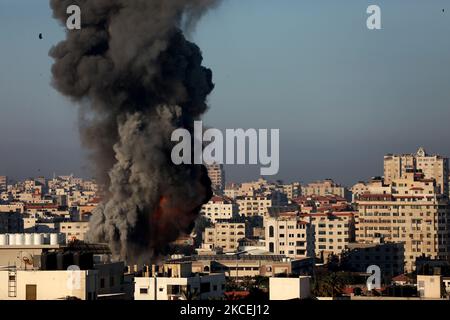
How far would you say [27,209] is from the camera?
118250 mm

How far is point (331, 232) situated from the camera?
301 ft

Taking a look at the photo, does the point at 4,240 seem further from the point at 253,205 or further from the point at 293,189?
the point at 293,189

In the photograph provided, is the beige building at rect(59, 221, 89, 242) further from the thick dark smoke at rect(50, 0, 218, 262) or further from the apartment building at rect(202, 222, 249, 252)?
the thick dark smoke at rect(50, 0, 218, 262)

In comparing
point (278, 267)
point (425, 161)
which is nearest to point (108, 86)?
point (278, 267)

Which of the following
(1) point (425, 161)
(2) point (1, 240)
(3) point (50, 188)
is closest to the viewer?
(2) point (1, 240)

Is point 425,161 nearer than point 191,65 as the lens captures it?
No

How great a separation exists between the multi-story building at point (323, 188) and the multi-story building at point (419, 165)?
20.5 meters

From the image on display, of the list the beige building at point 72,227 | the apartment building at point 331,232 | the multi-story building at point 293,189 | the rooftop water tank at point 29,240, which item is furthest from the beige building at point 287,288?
the multi-story building at point 293,189

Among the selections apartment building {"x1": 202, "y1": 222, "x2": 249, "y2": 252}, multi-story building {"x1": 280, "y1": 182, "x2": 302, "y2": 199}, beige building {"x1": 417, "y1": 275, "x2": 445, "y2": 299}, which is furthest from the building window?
multi-story building {"x1": 280, "y1": 182, "x2": 302, "y2": 199}

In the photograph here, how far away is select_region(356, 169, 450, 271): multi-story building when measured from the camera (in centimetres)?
9012

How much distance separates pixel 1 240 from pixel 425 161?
90058 millimetres

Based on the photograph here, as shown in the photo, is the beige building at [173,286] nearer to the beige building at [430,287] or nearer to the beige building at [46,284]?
the beige building at [430,287]

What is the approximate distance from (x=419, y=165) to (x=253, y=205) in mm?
13780
